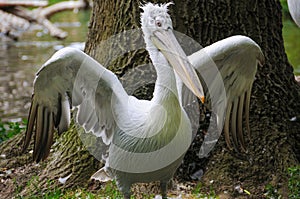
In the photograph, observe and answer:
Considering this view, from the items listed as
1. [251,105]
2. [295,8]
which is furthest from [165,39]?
[295,8]

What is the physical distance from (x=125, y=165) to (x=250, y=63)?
1177mm

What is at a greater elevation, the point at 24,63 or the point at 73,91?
the point at 73,91

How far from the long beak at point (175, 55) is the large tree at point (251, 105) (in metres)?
Answer: 1.10

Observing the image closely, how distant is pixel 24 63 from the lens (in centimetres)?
1253

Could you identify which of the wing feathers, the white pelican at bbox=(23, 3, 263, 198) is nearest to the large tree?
the wing feathers

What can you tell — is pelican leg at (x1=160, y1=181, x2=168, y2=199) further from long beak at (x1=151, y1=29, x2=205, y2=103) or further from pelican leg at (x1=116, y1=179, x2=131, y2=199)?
long beak at (x1=151, y1=29, x2=205, y2=103)

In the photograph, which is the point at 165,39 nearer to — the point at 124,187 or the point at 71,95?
the point at 71,95

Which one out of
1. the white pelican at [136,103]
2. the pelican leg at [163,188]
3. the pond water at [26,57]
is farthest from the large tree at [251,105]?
the pond water at [26,57]

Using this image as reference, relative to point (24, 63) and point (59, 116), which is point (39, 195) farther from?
point (24, 63)

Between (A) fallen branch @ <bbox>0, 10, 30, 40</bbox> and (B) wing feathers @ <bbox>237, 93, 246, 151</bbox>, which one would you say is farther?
(A) fallen branch @ <bbox>0, 10, 30, 40</bbox>

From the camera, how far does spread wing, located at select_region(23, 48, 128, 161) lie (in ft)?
12.7

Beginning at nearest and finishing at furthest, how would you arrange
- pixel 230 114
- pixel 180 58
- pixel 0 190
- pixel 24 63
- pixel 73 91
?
pixel 180 58 → pixel 73 91 → pixel 230 114 → pixel 0 190 → pixel 24 63

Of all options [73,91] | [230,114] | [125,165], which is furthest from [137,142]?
[230,114]

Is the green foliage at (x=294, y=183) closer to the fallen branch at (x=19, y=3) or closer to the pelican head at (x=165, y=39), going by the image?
the pelican head at (x=165, y=39)
